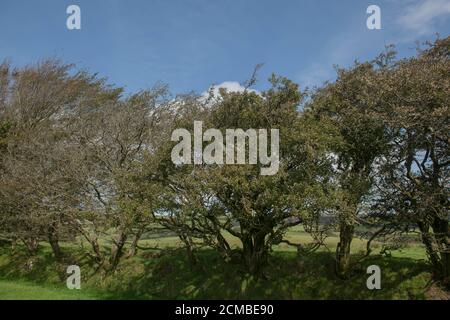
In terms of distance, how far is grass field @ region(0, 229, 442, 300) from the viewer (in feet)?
64.8

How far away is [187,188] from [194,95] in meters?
14.8

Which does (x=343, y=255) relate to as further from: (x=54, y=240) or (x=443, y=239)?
(x=54, y=240)

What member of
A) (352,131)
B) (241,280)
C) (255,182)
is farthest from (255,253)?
(352,131)

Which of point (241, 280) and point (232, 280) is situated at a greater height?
point (241, 280)

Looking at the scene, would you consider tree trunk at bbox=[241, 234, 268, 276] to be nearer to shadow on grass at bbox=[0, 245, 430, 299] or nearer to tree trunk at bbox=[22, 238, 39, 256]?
shadow on grass at bbox=[0, 245, 430, 299]

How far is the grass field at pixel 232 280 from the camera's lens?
19.8m

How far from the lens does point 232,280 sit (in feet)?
73.2

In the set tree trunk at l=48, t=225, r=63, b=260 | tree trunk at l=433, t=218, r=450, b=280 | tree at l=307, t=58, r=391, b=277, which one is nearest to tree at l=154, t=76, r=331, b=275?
tree at l=307, t=58, r=391, b=277

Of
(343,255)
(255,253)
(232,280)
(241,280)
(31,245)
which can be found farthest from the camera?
(31,245)

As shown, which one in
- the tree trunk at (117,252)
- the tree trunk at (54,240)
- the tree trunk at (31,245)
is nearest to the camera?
the tree trunk at (117,252)

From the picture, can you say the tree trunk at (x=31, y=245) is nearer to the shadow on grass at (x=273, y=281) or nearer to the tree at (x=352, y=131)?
the shadow on grass at (x=273, y=281)

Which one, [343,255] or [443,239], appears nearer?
[443,239]

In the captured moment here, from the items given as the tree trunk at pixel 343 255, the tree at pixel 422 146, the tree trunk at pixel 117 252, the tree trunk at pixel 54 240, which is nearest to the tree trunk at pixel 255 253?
the tree trunk at pixel 343 255
